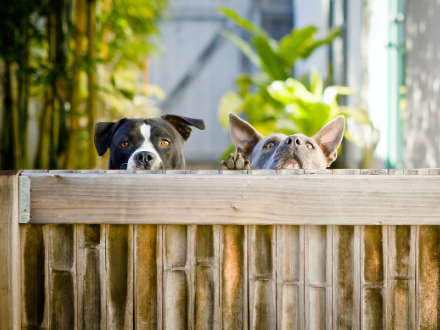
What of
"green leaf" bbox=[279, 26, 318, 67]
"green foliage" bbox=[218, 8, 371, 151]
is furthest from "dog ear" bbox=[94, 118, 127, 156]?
"green leaf" bbox=[279, 26, 318, 67]

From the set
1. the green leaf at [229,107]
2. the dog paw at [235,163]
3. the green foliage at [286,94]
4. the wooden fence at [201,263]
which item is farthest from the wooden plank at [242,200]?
the green leaf at [229,107]

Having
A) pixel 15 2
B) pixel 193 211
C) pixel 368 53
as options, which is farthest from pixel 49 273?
pixel 368 53

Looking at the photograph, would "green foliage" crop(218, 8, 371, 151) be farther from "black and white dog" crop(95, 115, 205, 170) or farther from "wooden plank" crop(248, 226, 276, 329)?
"wooden plank" crop(248, 226, 276, 329)

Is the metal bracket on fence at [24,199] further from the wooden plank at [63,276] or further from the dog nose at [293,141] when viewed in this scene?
the dog nose at [293,141]

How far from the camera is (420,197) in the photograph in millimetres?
1337

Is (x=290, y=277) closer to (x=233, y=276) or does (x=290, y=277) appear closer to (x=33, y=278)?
(x=233, y=276)

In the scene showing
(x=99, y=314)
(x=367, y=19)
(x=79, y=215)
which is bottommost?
(x=99, y=314)

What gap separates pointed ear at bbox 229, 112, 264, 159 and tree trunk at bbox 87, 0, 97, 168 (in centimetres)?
177

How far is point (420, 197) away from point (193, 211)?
2.33ft

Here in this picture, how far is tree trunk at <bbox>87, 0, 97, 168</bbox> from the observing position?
4.02m

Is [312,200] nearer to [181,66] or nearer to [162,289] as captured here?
[162,289]

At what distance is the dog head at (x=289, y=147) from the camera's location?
2230 millimetres

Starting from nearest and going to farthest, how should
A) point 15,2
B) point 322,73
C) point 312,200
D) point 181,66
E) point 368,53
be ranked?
1. point 312,200
2. point 15,2
3. point 368,53
4. point 322,73
5. point 181,66

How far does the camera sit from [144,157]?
88.4 inches
